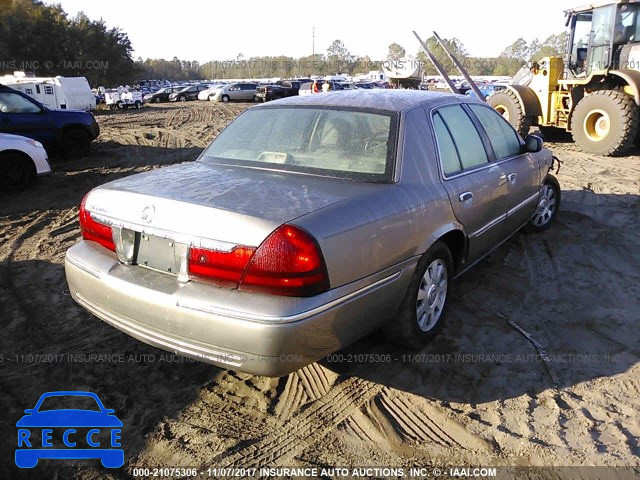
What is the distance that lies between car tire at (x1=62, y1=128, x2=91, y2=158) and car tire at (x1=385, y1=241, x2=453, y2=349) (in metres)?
10.4

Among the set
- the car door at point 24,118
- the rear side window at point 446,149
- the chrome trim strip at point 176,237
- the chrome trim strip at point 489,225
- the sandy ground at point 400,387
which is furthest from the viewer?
→ the car door at point 24,118

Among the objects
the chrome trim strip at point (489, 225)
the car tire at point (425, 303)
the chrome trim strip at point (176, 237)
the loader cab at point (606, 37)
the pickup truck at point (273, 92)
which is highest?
the loader cab at point (606, 37)

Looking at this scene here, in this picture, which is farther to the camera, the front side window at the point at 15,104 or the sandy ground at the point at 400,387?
the front side window at the point at 15,104

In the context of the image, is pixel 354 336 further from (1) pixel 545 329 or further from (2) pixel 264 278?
(1) pixel 545 329

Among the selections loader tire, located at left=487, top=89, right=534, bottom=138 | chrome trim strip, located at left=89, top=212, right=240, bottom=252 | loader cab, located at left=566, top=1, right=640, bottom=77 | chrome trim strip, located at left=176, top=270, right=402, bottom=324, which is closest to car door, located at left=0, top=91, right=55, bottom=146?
chrome trim strip, located at left=89, top=212, right=240, bottom=252

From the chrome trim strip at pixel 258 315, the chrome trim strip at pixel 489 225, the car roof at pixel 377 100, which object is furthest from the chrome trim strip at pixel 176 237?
the chrome trim strip at pixel 489 225

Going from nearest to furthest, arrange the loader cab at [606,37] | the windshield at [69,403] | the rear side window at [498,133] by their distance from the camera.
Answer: the windshield at [69,403] → the rear side window at [498,133] → the loader cab at [606,37]

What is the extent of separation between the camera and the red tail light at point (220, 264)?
2.38m

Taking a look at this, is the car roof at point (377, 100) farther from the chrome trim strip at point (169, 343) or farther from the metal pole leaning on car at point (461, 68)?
the metal pole leaning on car at point (461, 68)

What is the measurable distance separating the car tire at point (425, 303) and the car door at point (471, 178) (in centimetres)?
35

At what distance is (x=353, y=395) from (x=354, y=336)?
48 centimetres

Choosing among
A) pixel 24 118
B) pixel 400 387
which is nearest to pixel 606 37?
pixel 400 387

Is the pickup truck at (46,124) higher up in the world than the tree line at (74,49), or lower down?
lower down

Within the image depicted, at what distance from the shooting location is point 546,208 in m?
5.76
